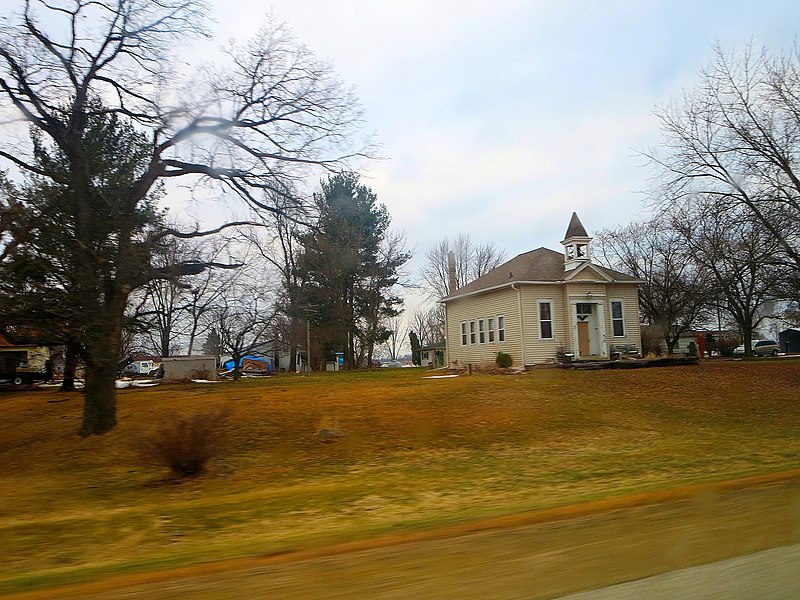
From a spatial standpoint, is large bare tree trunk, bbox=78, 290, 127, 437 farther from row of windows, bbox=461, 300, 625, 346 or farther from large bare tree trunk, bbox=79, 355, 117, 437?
row of windows, bbox=461, 300, 625, 346

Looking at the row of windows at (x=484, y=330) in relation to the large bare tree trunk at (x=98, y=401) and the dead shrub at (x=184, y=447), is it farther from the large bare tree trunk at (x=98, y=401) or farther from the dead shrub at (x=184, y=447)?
the dead shrub at (x=184, y=447)

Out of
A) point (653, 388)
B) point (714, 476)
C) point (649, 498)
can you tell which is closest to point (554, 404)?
point (653, 388)

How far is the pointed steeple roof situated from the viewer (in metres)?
31.8

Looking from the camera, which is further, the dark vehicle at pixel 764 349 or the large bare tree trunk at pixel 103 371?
the dark vehicle at pixel 764 349

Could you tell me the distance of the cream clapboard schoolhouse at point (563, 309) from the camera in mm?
30516

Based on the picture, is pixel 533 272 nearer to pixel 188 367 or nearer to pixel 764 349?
pixel 188 367

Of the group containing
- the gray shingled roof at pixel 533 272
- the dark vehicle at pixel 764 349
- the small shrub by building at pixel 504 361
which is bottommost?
the small shrub by building at pixel 504 361

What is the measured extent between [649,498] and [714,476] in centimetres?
328

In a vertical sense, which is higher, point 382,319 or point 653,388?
point 382,319

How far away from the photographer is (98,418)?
57.5ft

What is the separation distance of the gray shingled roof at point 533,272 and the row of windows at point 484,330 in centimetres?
161

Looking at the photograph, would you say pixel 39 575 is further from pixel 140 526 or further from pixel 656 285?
pixel 656 285

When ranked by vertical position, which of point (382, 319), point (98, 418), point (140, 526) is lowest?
point (140, 526)

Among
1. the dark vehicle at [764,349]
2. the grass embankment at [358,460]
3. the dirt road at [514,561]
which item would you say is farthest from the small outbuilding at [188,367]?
the dark vehicle at [764,349]
